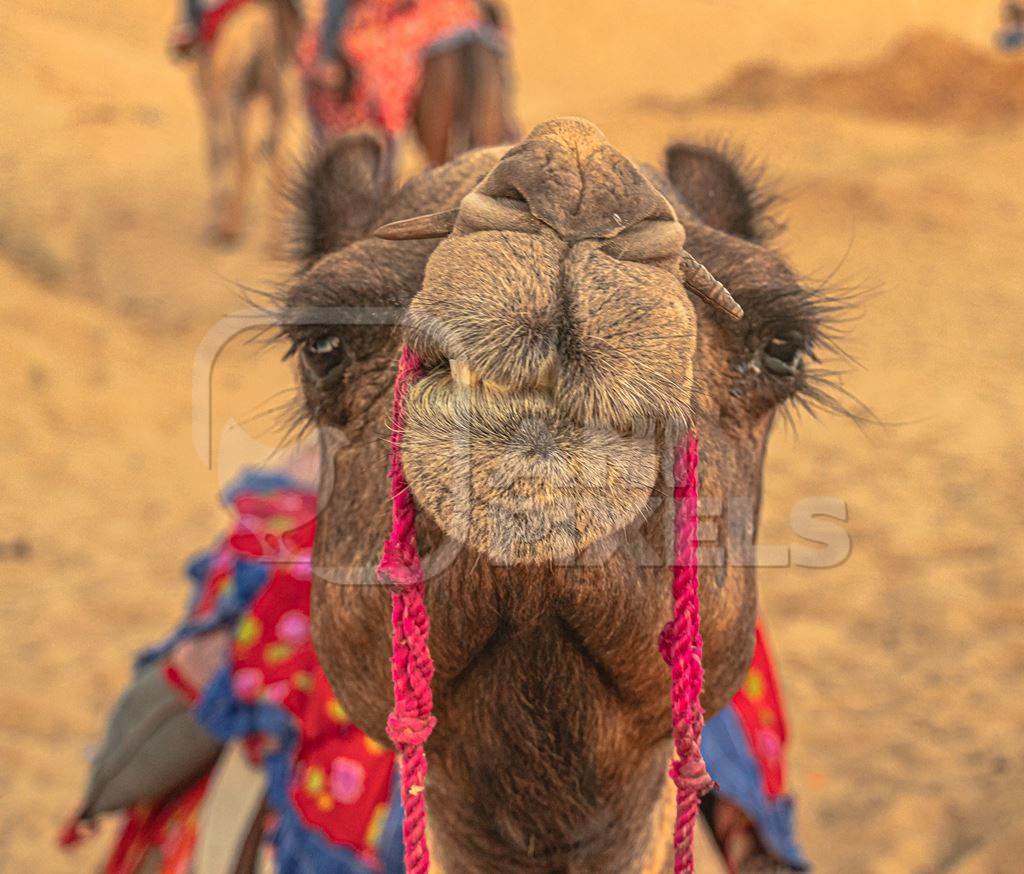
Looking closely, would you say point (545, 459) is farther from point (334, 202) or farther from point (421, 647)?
point (334, 202)

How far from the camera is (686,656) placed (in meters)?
1.38

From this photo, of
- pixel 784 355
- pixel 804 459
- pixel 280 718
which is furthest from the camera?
pixel 804 459

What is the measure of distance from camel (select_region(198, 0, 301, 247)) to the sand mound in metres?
8.76

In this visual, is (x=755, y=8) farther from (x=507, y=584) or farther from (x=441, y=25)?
(x=507, y=584)

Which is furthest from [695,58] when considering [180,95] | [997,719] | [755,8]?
[997,719]

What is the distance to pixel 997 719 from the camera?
473 cm

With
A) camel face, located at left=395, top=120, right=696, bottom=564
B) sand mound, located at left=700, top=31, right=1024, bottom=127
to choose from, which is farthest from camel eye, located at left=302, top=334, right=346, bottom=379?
sand mound, located at left=700, top=31, right=1024, bottom=127

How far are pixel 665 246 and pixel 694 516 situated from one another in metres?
0.31

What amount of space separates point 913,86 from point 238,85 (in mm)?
10411

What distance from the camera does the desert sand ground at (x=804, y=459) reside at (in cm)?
445

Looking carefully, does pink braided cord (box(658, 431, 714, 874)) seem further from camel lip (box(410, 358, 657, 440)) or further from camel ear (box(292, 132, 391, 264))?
camel ear (box(292, 132, 391, 264))

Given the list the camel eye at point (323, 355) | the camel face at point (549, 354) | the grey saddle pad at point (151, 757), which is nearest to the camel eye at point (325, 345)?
the camel eye at point (323, 355)

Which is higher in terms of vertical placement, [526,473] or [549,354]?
[549,354]

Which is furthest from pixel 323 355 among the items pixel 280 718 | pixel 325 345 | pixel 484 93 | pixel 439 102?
pixel 484 93
